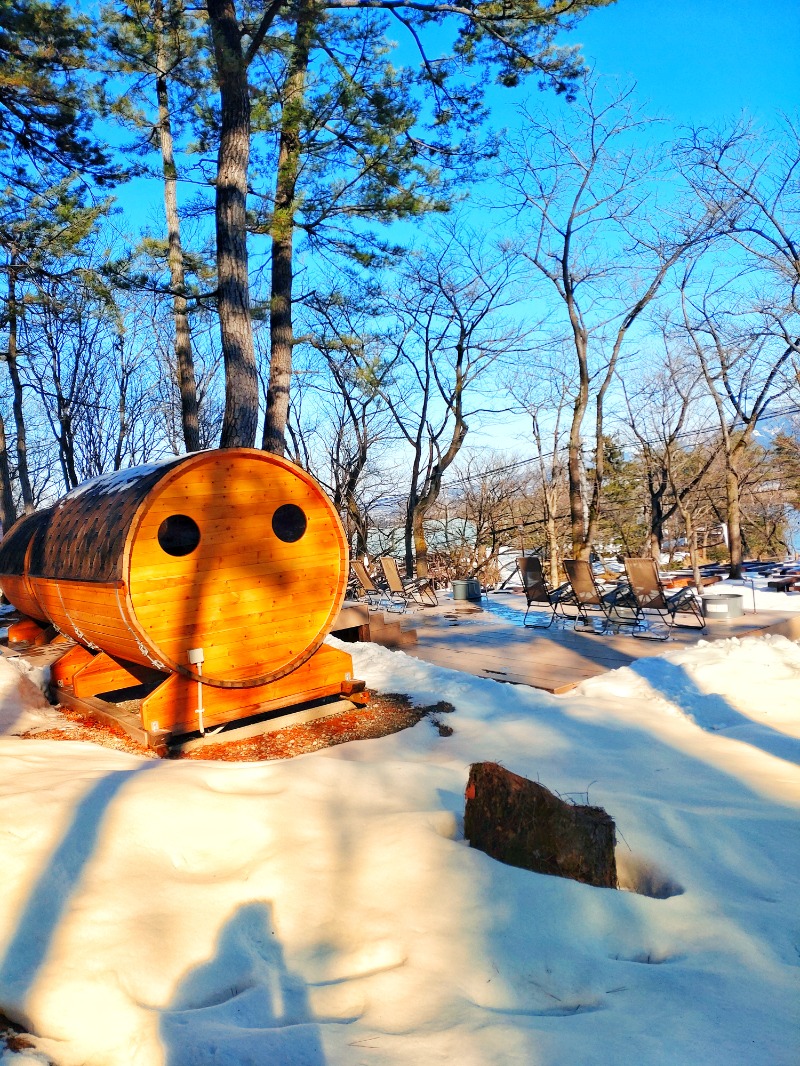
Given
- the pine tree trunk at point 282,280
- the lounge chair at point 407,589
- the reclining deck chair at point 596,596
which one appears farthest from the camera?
the lounge chair at point 407,589

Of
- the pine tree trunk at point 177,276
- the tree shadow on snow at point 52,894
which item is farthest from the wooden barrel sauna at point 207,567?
the pine tree trunk at point 177,276

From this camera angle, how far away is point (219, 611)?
5.02 meters

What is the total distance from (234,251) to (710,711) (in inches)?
264

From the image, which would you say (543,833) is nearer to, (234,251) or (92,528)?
(92,528)

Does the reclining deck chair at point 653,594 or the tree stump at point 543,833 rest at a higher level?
the reclining deck chair at point 653,594

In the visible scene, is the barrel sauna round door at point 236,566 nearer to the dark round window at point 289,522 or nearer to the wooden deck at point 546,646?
the dark round window at point 289,522

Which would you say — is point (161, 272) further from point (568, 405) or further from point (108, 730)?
point (568, 405)

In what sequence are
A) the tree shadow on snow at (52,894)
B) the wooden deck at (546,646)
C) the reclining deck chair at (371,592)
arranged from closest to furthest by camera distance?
the tree shadow on snow at (52,894) → the wooden deck at (546,646) → the reclining deck chair at (371,592)

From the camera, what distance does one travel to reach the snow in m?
1.88

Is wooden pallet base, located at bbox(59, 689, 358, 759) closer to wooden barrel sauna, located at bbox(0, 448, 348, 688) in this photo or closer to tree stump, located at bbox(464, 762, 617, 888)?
wooden barrel sauna, located at bbox(0, 448, 348, 688)

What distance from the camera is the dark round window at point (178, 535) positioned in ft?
15.7

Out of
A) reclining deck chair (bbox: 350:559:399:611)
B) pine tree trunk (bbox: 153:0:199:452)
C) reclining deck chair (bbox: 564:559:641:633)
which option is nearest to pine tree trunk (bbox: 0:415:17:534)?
pine tree trunk (bbox: 153:0:199:452)

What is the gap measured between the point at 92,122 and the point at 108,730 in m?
7.05

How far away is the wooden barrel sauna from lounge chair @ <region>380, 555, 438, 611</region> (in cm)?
722
